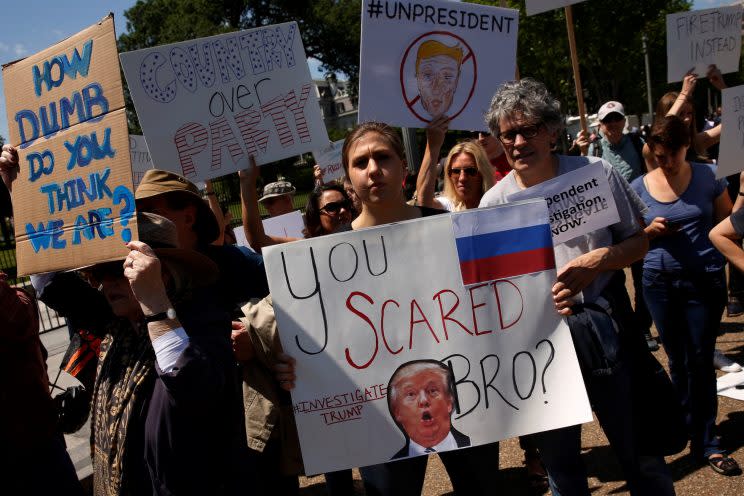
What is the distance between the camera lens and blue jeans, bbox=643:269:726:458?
142 inches

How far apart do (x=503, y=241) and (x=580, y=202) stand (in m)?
0.38

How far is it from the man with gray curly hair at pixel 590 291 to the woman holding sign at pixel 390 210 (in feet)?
0.81

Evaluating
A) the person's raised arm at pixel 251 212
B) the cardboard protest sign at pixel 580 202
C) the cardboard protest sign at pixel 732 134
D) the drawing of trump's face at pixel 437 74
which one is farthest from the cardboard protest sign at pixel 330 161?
the cardboard protest sign at pixel 580 202

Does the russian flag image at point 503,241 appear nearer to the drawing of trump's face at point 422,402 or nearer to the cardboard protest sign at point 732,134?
the drawing of trump's face at point 422,402

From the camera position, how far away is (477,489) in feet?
7.58

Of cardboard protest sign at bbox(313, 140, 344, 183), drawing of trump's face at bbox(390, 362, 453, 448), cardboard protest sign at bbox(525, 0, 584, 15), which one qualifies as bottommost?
drawing of trump's face at bbox(390, 362, 453, 448)

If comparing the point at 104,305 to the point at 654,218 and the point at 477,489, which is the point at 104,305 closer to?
the point at 477,489

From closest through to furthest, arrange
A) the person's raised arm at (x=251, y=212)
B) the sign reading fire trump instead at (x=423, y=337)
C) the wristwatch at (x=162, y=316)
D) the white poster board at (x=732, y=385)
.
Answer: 1. the wristwatch at (x=162, y=316)
2. the sign reading fire trump instead at (x=423, y=337)
3. the person's raised arm at (x=251, y=212)
4. the white poster board at (x=732, y=385)

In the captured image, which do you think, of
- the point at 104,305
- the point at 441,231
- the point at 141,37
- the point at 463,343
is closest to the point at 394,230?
the point at 441,231

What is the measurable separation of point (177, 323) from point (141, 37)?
41.0 meters

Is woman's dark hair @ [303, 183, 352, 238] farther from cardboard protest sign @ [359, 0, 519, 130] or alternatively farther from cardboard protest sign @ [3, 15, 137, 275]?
cardboard protest sign @ [3, 15, 137, 275]

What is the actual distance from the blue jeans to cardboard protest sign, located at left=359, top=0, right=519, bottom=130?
4.69 feet

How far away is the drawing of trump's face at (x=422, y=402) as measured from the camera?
2.10 metres

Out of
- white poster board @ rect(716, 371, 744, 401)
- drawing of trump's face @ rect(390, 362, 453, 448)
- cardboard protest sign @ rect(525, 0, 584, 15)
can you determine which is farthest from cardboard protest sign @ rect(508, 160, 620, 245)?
white poster board @ rect(716, 371, 744, 401)
